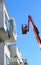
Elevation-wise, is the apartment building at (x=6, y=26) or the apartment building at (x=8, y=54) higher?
the apartment building at (x=6, y=26)

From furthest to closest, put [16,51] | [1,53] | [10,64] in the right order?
1. [16,51]
2. [10,64]
3. [1,53]

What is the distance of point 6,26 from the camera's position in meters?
31.8

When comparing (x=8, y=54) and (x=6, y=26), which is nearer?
(x=6, y=26)

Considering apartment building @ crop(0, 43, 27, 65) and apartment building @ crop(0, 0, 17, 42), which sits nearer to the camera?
apartment building @ crop(0, 43, 27, 65)

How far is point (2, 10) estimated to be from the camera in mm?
31094

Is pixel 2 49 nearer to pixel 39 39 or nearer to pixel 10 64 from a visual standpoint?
pixel 10 64

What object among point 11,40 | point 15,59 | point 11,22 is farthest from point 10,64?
point 11,22

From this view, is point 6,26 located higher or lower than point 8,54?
higher

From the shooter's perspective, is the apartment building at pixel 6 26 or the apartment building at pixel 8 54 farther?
the apartment building at pixel 6 26

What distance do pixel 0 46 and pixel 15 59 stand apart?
4.62 metres

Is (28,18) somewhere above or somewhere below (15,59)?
above

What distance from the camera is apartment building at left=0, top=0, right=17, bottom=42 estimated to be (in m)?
30.8

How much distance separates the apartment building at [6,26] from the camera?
30.8 metres

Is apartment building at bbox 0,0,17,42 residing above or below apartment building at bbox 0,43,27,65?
above
